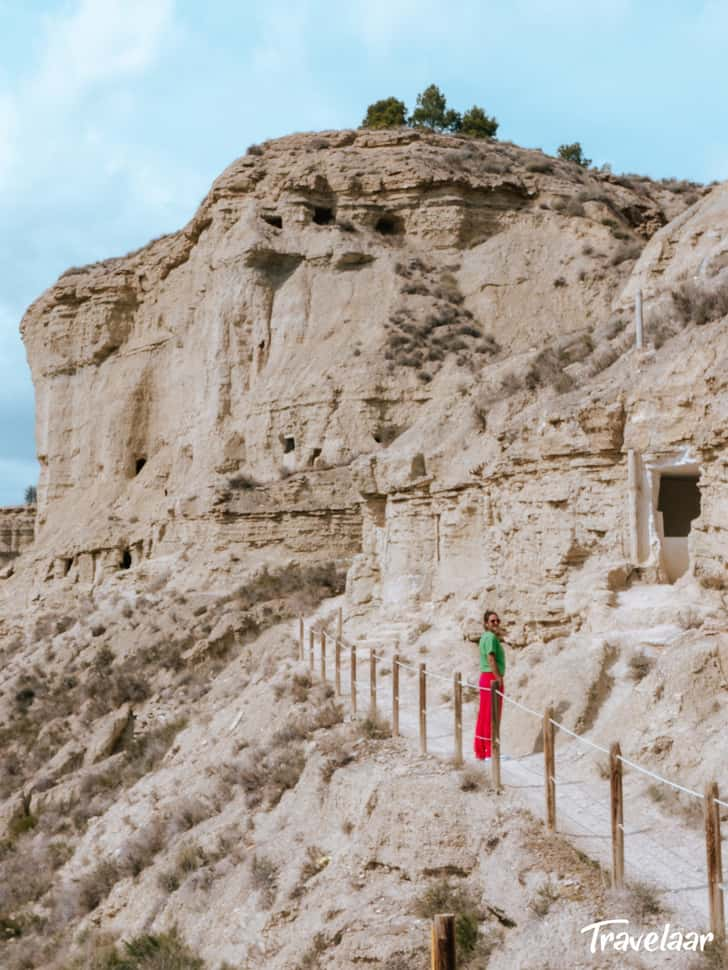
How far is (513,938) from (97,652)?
19.6 meters

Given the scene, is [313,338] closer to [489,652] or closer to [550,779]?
[489,652]

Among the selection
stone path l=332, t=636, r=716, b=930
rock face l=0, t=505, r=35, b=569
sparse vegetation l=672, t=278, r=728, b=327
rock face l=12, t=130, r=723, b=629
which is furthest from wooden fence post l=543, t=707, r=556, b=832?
rock face l=0, t=505, r=35, b=569

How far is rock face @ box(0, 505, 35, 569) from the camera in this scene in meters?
46.6

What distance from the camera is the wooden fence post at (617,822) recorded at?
21.7 feet

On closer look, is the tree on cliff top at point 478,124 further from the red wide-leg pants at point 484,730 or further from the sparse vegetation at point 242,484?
the red wide-leg pants at point 484,730

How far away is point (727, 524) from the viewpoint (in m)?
9.91

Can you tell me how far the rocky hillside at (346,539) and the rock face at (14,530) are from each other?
5187 millimetres

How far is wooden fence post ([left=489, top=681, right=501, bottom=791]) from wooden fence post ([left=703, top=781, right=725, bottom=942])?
119 inches

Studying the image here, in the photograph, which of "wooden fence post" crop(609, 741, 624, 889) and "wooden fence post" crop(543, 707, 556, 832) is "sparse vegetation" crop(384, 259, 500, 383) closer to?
"wooden fence post" crop(543, 707, 556, 832)

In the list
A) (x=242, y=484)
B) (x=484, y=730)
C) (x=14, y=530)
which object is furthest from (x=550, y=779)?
(x=14, y=530)

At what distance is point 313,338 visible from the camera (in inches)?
1304

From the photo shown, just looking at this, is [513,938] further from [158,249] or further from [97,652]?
[158,249]

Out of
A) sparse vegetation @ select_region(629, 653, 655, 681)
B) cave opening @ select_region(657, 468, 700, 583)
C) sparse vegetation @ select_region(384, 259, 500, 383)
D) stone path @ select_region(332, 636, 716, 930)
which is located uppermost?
sparse vegetation @ select_region(384, 259, 500, 383)

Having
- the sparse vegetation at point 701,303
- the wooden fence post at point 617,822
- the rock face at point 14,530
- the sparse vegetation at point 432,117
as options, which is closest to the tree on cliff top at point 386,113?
the sparse vegetation at point 432,117
